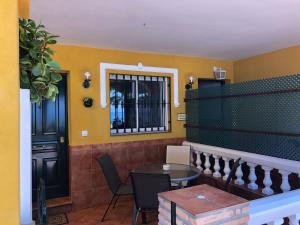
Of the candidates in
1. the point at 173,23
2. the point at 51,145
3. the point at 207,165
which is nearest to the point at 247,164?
the point at 207,165

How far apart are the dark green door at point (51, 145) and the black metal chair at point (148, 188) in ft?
5.75

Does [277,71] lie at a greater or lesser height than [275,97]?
greater

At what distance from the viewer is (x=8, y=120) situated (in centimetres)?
72

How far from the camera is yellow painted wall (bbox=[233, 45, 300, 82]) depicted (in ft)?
13.1

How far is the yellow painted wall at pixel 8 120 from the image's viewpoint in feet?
2.31

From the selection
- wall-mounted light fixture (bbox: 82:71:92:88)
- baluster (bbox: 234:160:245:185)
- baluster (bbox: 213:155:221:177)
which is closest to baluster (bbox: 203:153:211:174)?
baluster (bbox: 213:155:221:177)

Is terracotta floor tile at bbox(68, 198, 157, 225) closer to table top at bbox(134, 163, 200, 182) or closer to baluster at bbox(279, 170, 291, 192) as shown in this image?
table top at bbox(134, 163, 200, 182)

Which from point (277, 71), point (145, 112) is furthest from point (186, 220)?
point (277, 71)

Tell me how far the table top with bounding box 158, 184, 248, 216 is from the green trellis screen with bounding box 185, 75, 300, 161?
1.90 m

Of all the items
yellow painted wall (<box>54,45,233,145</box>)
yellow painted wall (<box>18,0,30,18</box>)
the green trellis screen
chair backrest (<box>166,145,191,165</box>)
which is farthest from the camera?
chair backrest (<box>166,145,191,165</box>)

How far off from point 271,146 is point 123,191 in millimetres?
1967

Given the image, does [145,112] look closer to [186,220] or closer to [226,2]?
[226,2]

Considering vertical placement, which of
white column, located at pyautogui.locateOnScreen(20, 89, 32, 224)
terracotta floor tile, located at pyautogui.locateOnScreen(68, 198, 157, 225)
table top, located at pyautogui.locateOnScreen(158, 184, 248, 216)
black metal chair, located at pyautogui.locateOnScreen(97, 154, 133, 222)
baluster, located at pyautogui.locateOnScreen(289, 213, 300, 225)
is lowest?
terracotta floor tile, located at pyautogui.locateOnScreen(68, 198, 157, 225)

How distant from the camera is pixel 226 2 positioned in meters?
2.37
